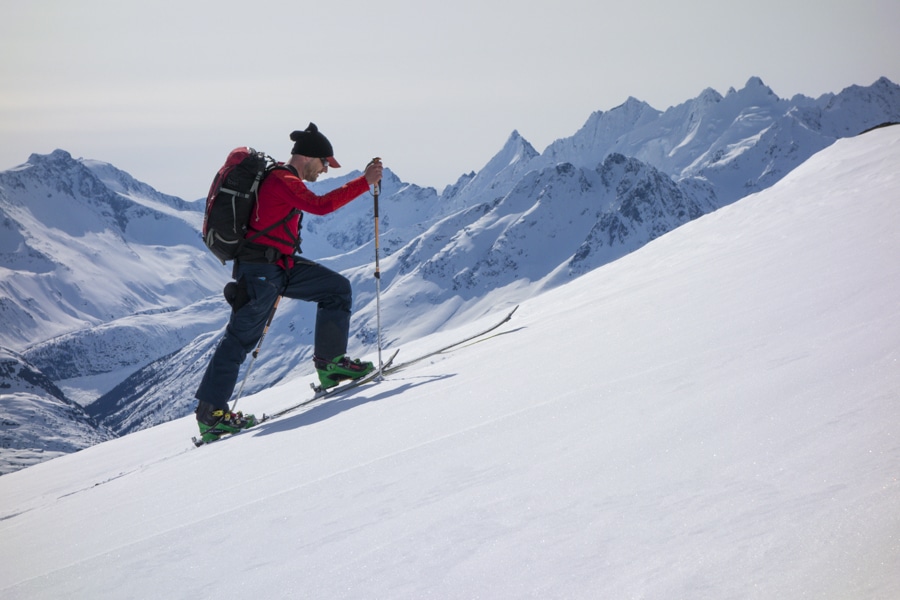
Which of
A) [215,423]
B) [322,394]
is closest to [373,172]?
[322,394]

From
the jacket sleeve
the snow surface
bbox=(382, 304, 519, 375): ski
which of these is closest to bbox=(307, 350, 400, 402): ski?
bbox=(382, 304, 519, 375): ski

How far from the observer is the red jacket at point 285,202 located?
7.26m

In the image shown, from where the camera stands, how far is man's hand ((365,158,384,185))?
24.3 ft

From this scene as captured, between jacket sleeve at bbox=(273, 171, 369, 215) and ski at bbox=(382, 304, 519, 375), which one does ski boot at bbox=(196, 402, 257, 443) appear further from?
jacket sleeve at bbox=(273, 171, 369, 215)

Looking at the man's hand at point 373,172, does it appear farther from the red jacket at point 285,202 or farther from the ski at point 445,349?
the ski at point 445,349

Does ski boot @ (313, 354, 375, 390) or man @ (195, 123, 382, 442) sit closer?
man @ (195, 123, 382, 442)

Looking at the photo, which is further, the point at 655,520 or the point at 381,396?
the point at 381,396

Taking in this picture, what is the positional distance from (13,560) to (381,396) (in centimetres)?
319

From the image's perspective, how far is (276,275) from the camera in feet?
26.2

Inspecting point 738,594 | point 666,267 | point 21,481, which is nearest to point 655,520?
point 738,594

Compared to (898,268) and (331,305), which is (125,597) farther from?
(331,305)

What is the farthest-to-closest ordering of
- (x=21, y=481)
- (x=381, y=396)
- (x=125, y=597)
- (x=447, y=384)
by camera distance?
1. (x=21, y=481)
2. (x=381, y=396)
3. (x=447, y=384)
4. (x=125, y=597)

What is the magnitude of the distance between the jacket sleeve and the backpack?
0.73 ft

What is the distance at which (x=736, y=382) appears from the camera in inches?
145
